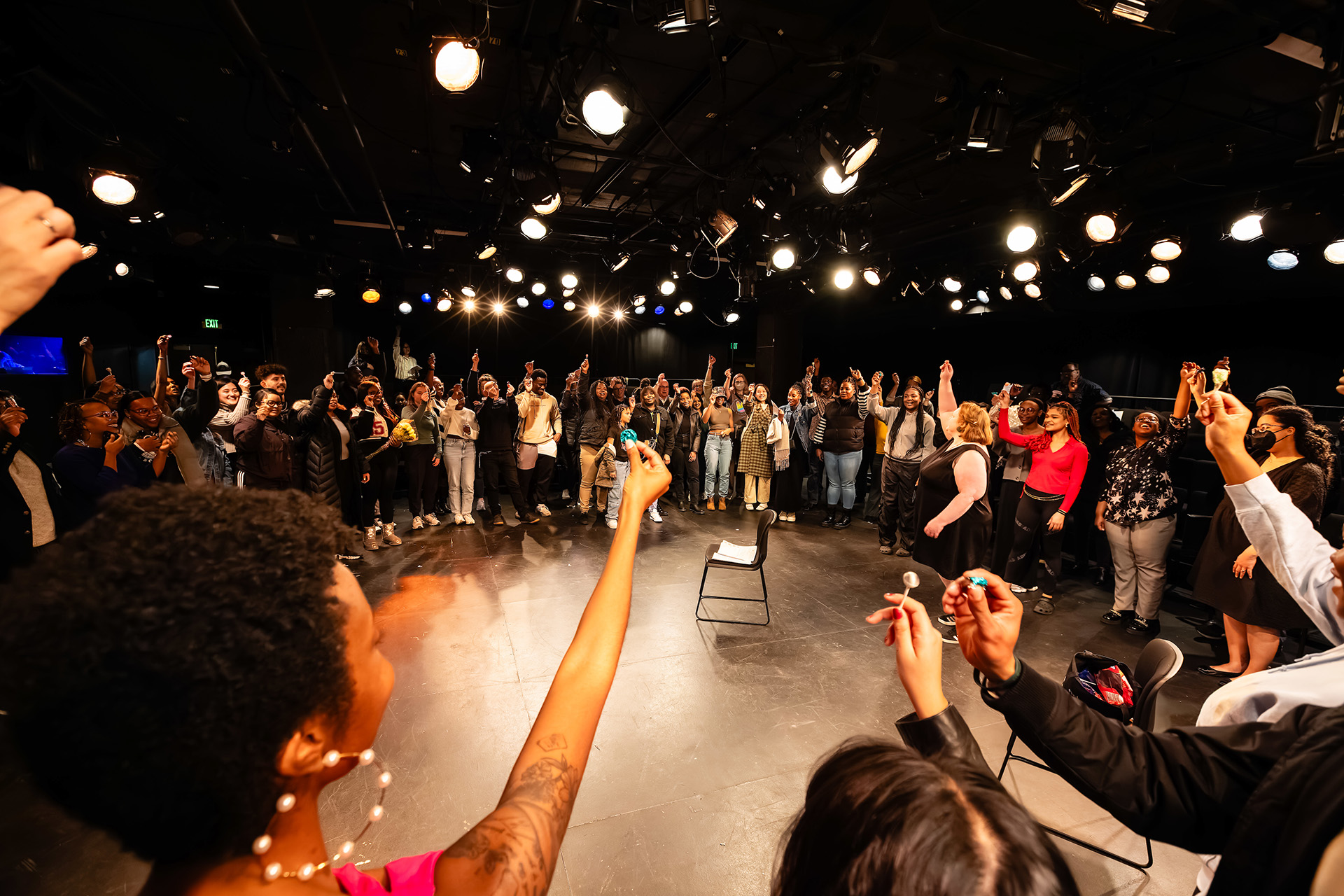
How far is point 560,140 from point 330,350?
570 cm

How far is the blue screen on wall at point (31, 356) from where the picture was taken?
6.84 m

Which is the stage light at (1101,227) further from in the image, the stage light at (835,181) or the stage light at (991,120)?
the stage light at (835,181)

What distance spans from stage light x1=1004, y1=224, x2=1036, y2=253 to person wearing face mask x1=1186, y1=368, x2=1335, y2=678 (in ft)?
10.6

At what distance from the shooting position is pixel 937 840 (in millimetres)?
585

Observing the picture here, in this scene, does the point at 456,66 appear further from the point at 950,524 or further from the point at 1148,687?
the point at 1148,687

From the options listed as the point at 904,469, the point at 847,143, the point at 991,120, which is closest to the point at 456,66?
the point at 847,143

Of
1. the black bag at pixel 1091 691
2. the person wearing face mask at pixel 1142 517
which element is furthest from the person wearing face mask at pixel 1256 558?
the black bag at pixel 1091 691

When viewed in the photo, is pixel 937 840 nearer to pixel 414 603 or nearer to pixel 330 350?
pixel 414 603

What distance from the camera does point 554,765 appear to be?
79 centimetres

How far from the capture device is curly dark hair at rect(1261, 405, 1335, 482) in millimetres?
3199

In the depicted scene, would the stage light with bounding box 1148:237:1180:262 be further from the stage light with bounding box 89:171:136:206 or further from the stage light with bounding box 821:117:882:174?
the stage light with bounding box 89:171:136:206

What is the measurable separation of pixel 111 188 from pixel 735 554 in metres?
5.75

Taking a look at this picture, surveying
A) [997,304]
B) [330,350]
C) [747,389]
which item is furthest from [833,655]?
[330,350]

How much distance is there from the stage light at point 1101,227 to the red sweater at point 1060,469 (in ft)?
7.53
